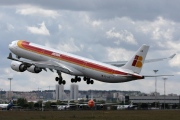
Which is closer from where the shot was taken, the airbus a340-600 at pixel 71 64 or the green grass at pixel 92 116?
the green grass at pixel 92 116

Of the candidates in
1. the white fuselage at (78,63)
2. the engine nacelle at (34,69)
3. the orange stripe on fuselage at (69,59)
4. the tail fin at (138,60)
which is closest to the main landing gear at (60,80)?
the white fuselage at (78,63)

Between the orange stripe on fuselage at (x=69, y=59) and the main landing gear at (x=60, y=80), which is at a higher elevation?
the orange stripe on fuselage at (x=69, y=59)

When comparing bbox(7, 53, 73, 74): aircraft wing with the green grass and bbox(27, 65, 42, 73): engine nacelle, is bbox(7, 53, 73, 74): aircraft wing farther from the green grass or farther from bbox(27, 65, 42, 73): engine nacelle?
the green grass

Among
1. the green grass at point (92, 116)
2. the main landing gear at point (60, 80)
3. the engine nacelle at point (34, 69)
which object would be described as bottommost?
→ the green grass at point (92, 116)

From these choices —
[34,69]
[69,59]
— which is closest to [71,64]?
[69,59]

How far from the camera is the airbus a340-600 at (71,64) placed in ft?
369

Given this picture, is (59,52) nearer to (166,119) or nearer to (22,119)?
(22,119)

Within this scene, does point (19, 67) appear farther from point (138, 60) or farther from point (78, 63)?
point (138, 60)

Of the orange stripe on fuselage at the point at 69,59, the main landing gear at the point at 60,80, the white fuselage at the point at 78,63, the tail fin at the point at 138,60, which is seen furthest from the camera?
the main landing gear at the point at 60,80

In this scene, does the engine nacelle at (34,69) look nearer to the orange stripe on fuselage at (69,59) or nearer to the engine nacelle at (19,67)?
the engine nacelle at (19,67)

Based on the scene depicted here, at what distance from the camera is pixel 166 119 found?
321 ft

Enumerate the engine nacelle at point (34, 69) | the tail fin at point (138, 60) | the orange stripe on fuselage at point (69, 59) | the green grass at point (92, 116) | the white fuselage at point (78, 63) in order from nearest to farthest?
1. the green grass at point (92, 116)
2. the tail fin at point (138, 60)
3. the white fuselage at point (78, 63)
4. the orange stripe on fuselage at point (69, 59)
5. the engine nacelle at point (34, 69)

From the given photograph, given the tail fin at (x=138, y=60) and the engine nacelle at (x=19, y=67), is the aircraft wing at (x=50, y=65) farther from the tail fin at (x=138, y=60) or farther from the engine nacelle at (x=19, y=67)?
the tail fin at (x=138, y=60)

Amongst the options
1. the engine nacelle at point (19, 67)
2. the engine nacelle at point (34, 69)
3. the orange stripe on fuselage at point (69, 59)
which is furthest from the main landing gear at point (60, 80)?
the engine nacelle at point (19, 67)
